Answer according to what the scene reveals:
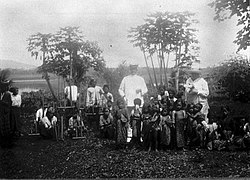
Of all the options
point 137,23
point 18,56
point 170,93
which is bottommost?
point 170,93

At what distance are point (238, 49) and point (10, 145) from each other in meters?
3.76

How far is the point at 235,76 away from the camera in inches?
291

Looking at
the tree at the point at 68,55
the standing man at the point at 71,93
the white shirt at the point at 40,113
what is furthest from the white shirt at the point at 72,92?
the white shirt at the point at 40,113

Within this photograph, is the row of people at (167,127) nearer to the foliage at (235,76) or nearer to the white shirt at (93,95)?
the white shirt at (93,95)

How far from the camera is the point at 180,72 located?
7344 millimetres

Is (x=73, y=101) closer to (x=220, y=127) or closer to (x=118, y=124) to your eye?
(x=118, y=124)

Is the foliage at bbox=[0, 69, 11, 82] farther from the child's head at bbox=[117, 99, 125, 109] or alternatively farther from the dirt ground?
the child's head at bbox=[117, 99, 125, 109]

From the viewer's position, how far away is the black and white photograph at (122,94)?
7234 mm

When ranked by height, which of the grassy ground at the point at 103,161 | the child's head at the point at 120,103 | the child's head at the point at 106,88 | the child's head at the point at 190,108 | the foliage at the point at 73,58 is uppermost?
the foliage at the point at 73,58

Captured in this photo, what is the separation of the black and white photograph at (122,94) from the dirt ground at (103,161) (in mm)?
15

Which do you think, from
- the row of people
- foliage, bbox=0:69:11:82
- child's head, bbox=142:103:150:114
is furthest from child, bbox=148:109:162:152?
foliage, bbox=0:69:11:82

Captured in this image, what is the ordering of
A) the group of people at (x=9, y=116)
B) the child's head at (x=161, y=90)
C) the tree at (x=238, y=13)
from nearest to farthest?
the tree at (x=238, y=13) < the child's head at (x=161, y=90) < the group of people at (x=9, y=116)

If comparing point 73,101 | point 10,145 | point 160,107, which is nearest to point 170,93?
point 160,107

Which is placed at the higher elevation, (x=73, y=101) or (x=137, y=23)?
(x=137, y=23)
